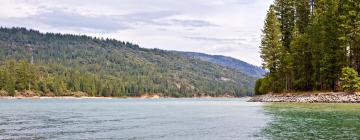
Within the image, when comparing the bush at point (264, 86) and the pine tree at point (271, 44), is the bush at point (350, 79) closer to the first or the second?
the pine tree at point (271, 44)

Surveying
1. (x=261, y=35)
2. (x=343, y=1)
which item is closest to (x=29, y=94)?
(x=261, y=35)

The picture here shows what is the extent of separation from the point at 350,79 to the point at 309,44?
16.8 m

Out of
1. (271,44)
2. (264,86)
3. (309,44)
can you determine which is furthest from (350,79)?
(264,86)

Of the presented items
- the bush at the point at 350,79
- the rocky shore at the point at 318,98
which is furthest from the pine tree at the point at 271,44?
the bush at the point at 350,79

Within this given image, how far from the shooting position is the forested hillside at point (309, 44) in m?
79.8

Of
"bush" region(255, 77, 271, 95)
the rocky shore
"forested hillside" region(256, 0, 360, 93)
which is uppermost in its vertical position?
"forested hillside" region(256, 0, 360, 93)

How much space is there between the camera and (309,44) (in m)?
89.9

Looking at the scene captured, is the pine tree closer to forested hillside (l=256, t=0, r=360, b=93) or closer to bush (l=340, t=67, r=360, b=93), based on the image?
forested hillside (l=256, t=0, r=360, b=93)

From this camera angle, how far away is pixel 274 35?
102m

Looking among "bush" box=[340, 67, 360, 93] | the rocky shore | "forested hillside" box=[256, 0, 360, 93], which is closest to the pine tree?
"forested hillside" box=[256, 0, 360, 93]

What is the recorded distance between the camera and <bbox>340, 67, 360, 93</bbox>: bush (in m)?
74.2

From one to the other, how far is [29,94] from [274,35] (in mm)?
124758

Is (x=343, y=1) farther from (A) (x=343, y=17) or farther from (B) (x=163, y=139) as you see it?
(B) (x=163, y=139)

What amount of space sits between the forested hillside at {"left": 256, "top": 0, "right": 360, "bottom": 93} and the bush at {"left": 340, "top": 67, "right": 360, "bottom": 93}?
4.78m
